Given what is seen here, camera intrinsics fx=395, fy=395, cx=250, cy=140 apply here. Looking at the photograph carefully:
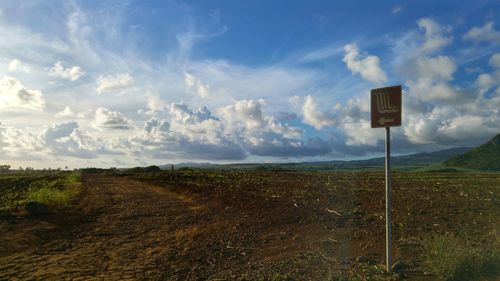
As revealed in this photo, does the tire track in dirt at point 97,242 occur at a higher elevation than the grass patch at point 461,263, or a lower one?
lower

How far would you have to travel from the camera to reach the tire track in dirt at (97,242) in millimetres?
8789

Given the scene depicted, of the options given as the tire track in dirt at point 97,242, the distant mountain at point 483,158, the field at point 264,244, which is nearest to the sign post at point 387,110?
the field at point 264,244

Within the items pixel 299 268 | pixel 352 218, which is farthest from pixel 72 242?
pixel 352 218

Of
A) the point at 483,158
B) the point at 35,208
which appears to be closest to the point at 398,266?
the point at 35,208

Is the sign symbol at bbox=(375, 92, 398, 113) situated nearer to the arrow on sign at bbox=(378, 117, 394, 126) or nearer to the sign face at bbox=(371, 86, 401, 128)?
the sign face at bbox=(371, 86, 401, 128)

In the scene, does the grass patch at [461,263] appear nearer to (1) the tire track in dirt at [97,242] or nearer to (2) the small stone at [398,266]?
(2) the small stone at [398,266]

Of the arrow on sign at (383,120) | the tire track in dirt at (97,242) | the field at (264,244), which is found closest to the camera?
the arrow on sign at (383,120)

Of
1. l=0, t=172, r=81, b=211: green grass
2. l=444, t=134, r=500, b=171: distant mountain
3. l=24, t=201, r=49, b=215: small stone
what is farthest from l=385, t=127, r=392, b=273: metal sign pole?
l=444, t=134, r=500, b=171: distant mountain

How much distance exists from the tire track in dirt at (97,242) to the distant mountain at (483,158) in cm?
8379

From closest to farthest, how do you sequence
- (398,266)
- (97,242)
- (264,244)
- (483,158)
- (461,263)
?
(461,263), (398,266), (264,244), (97,242), (483,158)

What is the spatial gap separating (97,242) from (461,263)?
9.93m

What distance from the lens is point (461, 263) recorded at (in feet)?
21.9

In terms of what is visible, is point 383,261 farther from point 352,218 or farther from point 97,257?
point 97,257

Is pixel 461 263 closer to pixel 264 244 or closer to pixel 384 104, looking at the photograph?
pixel 384 104
